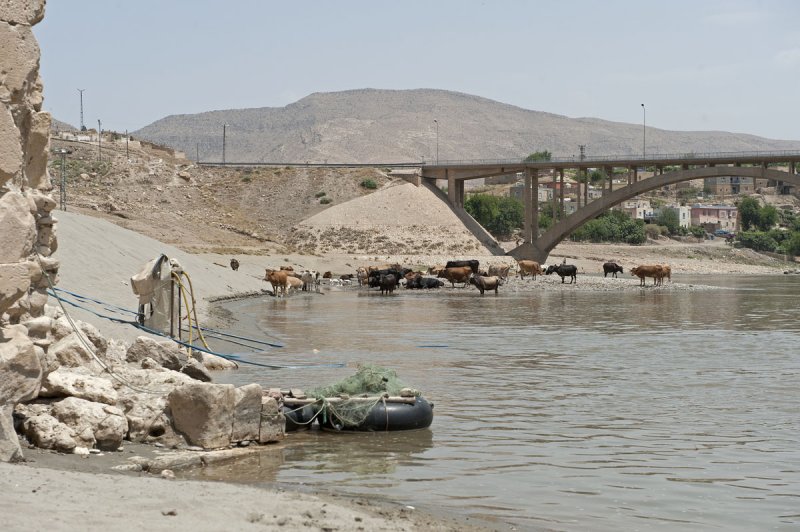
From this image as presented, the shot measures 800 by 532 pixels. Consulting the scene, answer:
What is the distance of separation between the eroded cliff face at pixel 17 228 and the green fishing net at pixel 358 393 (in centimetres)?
473

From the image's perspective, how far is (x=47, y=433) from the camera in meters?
11.0

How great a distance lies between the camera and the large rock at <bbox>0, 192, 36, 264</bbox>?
1010cm

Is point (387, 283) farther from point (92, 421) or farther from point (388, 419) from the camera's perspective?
point (92, 421)

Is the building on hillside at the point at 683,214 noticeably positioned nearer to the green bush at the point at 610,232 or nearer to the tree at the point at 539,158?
the tree at the point at 539,158

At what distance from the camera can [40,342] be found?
36.0ft

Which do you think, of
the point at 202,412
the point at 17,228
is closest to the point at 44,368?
the point at 17,228

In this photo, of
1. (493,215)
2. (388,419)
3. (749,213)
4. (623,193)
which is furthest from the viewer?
(749,213)

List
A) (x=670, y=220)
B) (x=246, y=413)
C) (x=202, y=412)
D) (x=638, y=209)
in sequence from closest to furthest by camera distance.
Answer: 1. (x=202, y=412)
2. (x=246, y=413)
3. (x=670, y=220)
4. (x=638, y=209)

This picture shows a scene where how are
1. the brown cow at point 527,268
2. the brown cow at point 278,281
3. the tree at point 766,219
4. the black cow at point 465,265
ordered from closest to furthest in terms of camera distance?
1. the brown cow at point 278,281
2. the black cow at point 465,265
3. the brown cow at point 527,268
4. the tree at point 766,219

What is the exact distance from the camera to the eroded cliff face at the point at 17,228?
33.1 feet

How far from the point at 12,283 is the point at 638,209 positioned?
15443 centimetres

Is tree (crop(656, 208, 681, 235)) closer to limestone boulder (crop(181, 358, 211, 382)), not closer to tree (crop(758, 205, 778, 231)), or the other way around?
tree (crop(758, 205, 778, 231))

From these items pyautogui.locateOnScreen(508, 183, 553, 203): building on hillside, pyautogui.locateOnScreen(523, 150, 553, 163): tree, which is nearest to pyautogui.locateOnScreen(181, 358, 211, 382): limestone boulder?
pyautogui.locateOnScreen(523, 150, 553, 163): tree

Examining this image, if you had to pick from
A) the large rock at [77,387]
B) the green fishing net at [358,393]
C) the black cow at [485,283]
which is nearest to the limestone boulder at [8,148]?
the large rock at [77,387]
